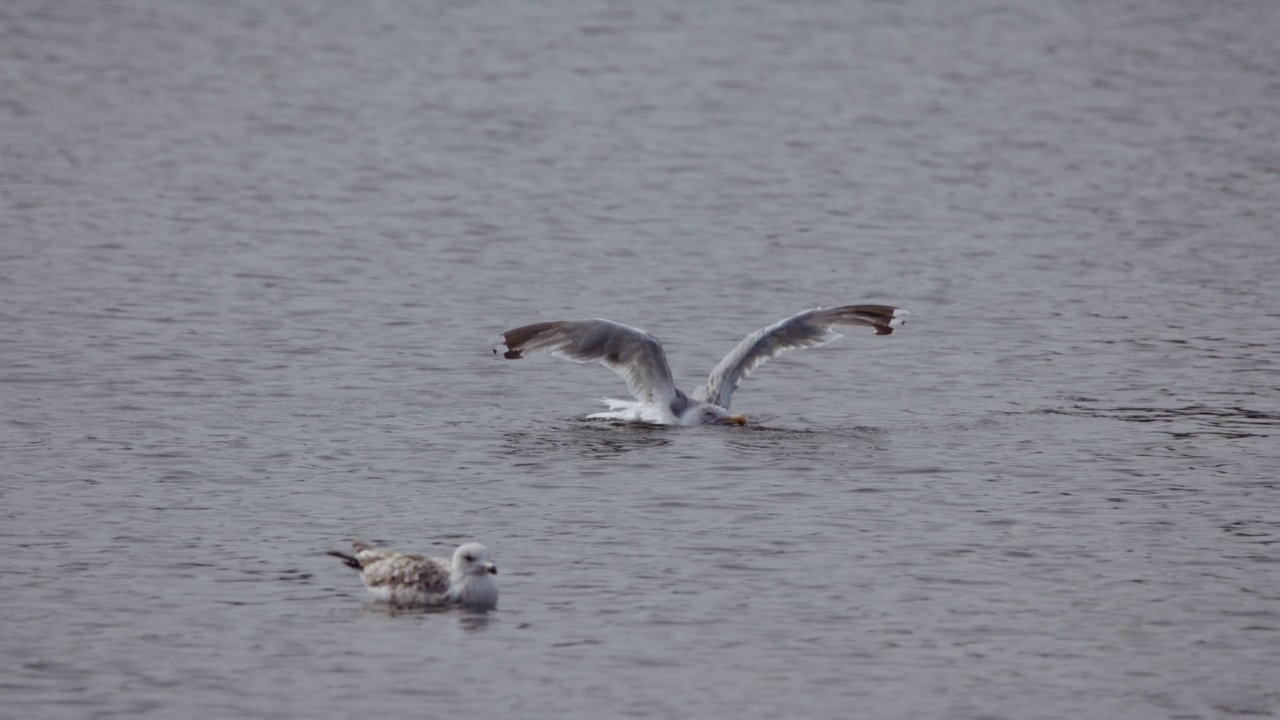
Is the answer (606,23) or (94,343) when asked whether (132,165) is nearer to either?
(94,343)

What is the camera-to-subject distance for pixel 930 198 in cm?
2942

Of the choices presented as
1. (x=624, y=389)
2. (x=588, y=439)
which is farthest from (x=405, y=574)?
(x=624, y=389)

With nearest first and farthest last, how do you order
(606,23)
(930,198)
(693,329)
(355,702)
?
(355,702) < (693,329) < (930,198) < (606,23)

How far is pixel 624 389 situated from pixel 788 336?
2498 mm

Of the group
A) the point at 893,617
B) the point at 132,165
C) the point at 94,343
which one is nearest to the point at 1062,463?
the point at 893,617

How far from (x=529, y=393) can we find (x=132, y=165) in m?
13.4

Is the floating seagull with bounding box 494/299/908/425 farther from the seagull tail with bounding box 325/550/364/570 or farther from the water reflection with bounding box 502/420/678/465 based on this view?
the seagull tail with bounding box 325/550/364/570

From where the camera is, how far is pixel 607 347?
1811cm

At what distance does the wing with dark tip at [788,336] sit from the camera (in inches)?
715

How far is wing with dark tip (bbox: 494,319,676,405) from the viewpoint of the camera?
58.4ft

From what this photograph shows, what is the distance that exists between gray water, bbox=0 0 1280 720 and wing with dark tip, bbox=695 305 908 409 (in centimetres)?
43

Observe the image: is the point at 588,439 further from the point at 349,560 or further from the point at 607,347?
the point at 349,560

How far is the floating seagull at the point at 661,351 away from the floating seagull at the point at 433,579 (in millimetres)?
5568

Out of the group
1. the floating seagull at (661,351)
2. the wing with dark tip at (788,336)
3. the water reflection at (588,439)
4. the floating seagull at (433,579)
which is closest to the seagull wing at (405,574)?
the floating seagull at (433,579)
